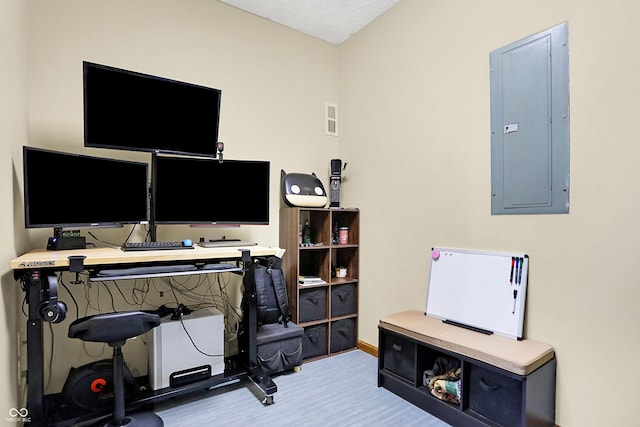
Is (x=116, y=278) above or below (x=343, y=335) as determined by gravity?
above

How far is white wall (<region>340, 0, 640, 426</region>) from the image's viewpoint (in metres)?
1.66

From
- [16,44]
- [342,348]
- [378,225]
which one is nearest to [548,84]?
[378,225]

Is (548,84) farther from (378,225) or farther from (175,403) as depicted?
(175,403)

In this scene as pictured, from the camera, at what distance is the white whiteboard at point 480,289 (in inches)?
79.3

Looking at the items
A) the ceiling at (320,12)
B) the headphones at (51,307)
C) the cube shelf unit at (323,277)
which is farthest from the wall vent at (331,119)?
the headphones at (51,307)

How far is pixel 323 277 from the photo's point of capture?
10.1 feet

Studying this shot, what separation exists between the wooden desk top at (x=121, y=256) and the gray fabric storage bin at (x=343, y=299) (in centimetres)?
103

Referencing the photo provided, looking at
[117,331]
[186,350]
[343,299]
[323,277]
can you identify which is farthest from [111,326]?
[343,299]

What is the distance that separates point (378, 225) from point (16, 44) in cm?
271

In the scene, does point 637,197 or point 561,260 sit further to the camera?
point 561,260

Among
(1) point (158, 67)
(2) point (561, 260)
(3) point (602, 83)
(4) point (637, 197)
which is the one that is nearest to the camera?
(4) point (637, 197)

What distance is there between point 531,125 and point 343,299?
6.73ft

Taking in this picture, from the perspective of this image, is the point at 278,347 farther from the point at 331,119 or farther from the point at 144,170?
the point at 331,119

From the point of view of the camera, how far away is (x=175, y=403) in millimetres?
2197
